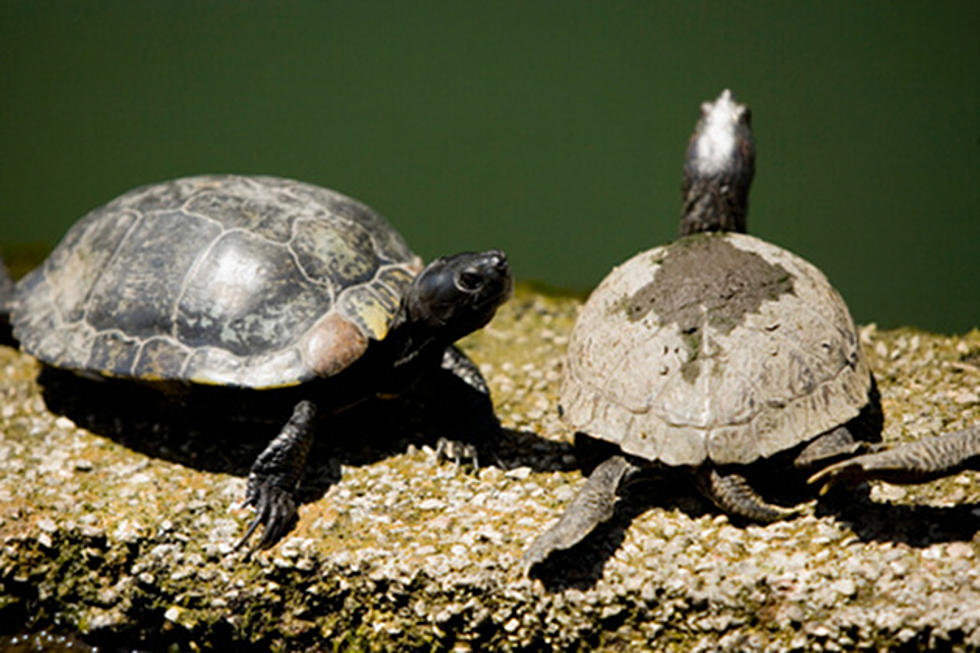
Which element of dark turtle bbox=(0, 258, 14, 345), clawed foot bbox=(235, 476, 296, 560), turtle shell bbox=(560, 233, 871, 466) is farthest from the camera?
dark turtle bbox=(0, 258, 14, 345)

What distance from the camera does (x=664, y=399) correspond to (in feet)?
10.2

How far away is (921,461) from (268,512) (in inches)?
93.4

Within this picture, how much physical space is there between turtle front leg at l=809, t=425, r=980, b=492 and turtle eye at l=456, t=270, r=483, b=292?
1.48 meters

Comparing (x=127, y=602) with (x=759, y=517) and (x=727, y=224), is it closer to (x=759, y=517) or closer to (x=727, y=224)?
(x=759, y=517)

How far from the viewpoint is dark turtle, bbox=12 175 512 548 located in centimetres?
355

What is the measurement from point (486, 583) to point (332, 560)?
24.0 inches

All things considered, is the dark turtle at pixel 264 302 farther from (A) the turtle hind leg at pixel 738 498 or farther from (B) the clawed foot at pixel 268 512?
(A) the turtle hind leg at pixel 738 498

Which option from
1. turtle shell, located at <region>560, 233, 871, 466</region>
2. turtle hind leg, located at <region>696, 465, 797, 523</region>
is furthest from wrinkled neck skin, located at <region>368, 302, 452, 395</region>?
turtle hind leg, located at <region>696, 465, 797, 523</region>

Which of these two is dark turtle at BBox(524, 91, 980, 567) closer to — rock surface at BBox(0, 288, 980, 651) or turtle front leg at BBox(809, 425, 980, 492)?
turtle front leg at BBox(809, 425, 980, 492)

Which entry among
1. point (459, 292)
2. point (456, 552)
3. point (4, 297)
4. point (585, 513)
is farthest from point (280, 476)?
point (4, 297)

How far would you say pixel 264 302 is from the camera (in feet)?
12.2

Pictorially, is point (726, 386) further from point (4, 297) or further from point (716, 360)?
point (4, 297)

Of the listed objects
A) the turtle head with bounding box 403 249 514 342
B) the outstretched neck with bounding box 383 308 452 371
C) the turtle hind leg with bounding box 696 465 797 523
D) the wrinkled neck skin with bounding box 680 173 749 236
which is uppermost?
the wrinkled neck skin with bounding box 680 173 749 236

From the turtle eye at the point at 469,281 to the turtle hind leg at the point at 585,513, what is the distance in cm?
87
